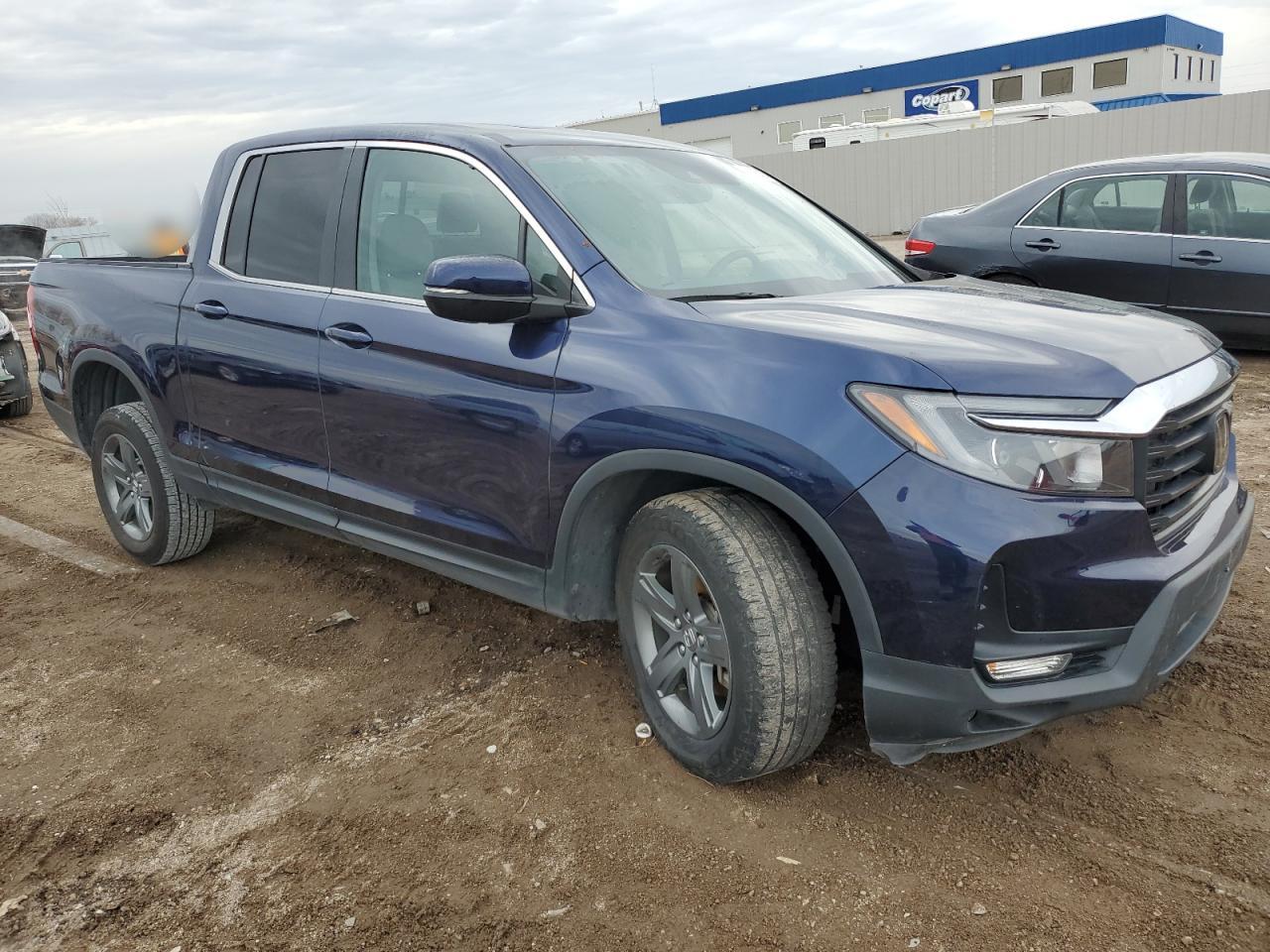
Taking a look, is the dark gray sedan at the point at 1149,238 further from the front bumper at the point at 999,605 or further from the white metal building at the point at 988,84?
the white metal building at the point at 988,84

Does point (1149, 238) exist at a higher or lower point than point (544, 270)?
lower

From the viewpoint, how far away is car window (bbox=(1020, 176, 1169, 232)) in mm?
7652

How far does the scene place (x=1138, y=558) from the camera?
2.31 metres

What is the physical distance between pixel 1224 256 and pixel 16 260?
1542 cm

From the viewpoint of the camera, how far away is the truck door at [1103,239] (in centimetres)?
761

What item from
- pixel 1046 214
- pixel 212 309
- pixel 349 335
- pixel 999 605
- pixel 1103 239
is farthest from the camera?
pixel 1046 214

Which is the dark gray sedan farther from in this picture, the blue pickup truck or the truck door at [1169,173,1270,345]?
the blue pickup truck

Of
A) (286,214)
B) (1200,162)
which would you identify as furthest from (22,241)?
(1200,162)

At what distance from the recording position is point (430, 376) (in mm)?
3137

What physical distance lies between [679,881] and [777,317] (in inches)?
54.7

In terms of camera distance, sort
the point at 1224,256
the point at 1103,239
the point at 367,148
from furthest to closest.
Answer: the point at 1103,239 → the point at 1224,256 → the point at 367,148

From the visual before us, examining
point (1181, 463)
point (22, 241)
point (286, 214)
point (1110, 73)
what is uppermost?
point (1110, 73)

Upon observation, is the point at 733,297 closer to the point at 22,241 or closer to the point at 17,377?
the point at 17,377

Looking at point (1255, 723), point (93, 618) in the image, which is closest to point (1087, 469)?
point (1255, 723)
